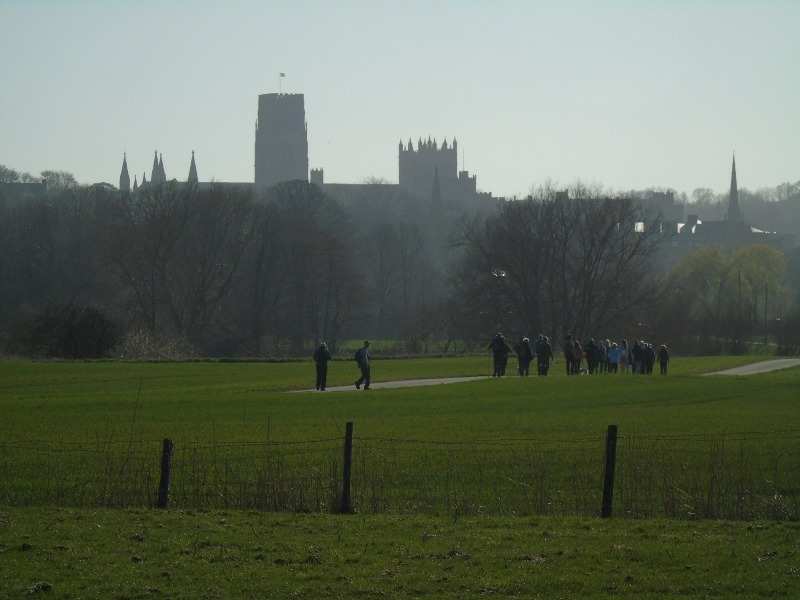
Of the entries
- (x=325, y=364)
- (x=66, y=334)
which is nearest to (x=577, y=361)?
(x=325, y=364)

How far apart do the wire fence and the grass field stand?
0.15 feet

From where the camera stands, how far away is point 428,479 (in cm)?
1630

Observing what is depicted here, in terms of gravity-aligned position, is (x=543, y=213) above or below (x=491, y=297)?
above

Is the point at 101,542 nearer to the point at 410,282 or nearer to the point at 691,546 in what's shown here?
the point at 691,546

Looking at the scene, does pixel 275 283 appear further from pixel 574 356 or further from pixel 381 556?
pixel 381 556

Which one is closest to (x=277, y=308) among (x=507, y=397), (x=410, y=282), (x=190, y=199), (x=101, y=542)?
(x=190, y=199)

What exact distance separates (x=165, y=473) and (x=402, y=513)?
2.54m

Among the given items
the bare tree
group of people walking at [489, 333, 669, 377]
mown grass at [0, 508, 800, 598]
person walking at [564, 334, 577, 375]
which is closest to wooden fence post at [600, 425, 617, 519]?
mown grass at [0, 508, 800, 598]

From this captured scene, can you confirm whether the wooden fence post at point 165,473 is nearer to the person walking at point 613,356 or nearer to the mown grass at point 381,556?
the mown grass at point 381,556

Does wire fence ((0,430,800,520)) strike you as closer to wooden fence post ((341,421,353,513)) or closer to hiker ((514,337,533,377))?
wooden fence post ((341,421,353,513))

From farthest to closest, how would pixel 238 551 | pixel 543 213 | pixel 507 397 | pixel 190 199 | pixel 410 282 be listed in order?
1. pixel 410 282
2. pixel 190 199
3. pixel 543 213
4. pixel 507 397
5. pixel 238 551

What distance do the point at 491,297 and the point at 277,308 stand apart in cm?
1733

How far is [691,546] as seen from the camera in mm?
11547

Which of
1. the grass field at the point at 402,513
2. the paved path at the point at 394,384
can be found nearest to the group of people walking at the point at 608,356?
the paved path at the point at 394,384
